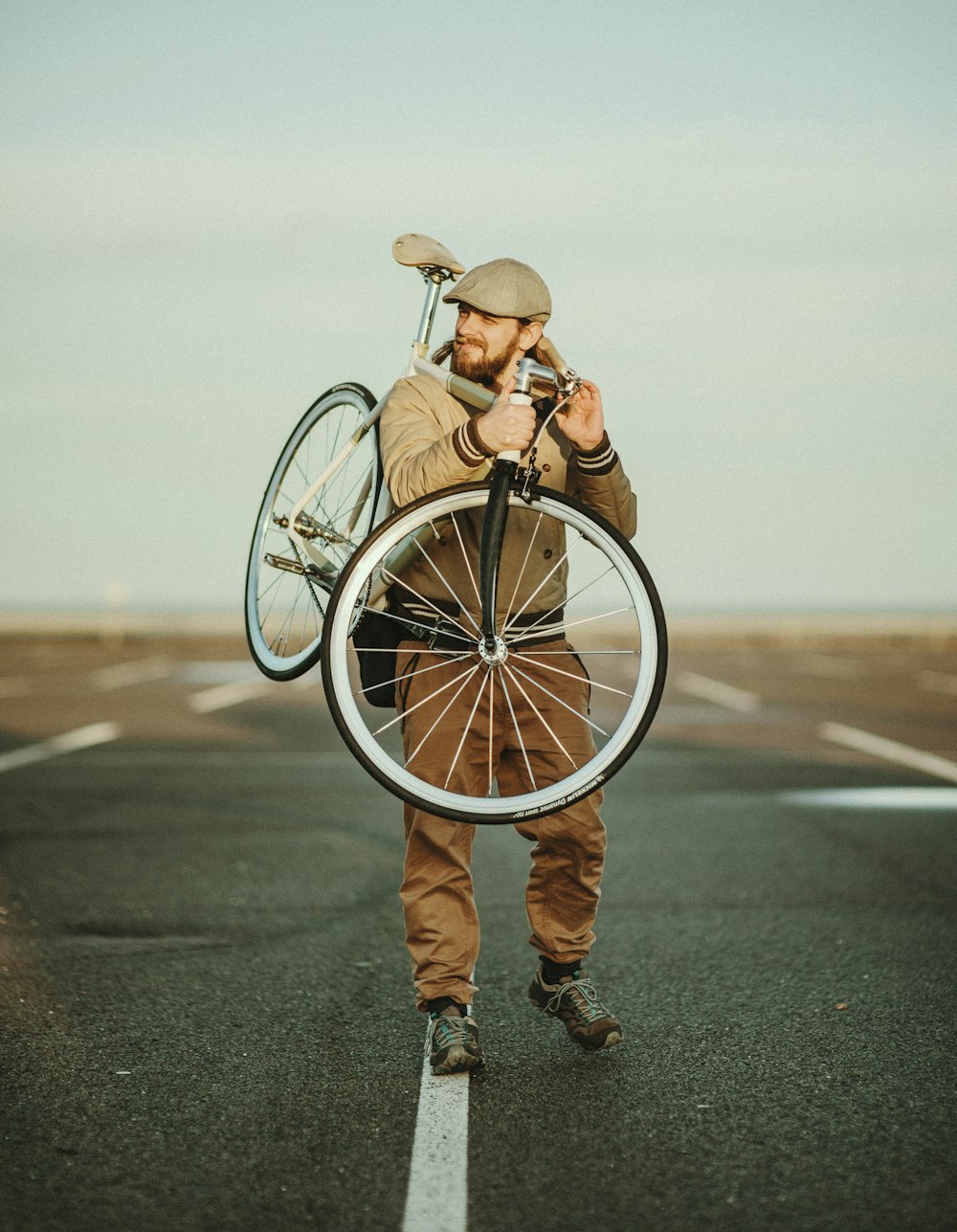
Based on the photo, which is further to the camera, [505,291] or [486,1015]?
[486,1015]

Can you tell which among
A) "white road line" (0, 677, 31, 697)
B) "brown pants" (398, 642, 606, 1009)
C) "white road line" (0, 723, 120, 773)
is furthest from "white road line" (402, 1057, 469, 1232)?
"white road line" (0, 677, 31, 697)

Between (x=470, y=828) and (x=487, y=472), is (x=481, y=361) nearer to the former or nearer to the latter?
(x=487, y=472)

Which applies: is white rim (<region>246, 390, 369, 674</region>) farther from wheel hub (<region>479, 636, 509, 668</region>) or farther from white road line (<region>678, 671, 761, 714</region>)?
white road line (<region>678, 671, 761, 714</region>)

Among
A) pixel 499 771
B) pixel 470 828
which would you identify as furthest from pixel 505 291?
pixel 470 828

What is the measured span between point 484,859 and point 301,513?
3.50 meters

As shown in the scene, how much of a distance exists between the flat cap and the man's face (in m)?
0.05

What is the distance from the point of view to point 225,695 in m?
18.3

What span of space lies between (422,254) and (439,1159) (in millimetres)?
2609

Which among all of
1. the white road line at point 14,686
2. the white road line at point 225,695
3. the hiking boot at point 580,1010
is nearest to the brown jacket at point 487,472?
the hiking boot at point 580,1010

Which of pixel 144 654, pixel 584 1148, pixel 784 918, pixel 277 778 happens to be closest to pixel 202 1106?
pixel 584 1148

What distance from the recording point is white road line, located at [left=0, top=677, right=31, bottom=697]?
18.1m

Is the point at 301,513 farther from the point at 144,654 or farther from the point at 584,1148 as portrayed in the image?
the point at 144,654

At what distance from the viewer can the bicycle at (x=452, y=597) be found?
3.81 m

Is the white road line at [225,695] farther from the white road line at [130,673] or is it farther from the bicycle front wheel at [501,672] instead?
the bicycle front wheel at [501,672]
